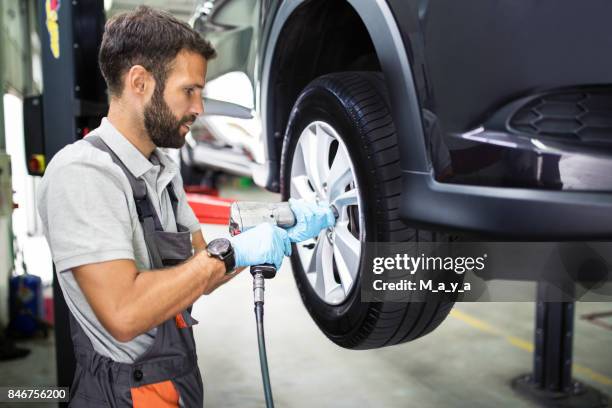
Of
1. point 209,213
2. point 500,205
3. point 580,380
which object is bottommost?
point 580,380

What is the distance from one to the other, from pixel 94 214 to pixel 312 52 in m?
0.95

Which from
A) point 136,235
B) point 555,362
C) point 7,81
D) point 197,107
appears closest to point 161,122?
point 197,107

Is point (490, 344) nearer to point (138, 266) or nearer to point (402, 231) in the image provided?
point (402, 231)

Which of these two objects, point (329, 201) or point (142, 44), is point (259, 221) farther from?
point (142, 44)

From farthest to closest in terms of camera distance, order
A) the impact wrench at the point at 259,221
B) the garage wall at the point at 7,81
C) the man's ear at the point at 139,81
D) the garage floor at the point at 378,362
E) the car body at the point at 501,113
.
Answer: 1. the garage floor at the point at 378,362
2. the garage wall at the point at 7,81
3. the impact wrench at the point at 259,221
4. the man's ear at the point at 139,81
5. the car body at the point at 501,113

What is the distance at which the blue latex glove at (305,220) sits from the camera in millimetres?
1407

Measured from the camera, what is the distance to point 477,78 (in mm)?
1035

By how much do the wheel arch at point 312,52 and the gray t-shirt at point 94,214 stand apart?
53 cm

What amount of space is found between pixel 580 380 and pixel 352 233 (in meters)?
1.81

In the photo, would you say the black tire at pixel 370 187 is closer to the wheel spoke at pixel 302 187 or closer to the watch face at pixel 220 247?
the wheel spoke at pixel 302 187

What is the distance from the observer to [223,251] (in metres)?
1.15

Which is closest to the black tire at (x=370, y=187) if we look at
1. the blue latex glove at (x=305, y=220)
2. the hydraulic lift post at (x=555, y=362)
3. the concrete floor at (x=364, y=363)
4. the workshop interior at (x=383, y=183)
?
the workshop interior at (x=383, y=183)

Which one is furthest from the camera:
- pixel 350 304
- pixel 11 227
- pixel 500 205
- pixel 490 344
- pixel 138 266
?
pixel 490 344

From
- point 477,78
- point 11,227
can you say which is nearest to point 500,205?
point 477,78
